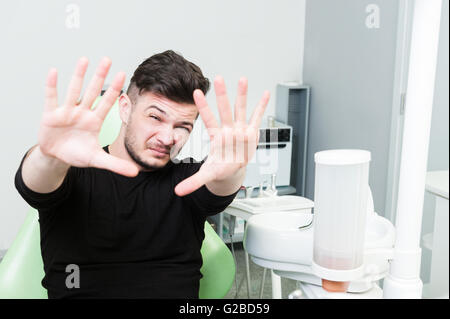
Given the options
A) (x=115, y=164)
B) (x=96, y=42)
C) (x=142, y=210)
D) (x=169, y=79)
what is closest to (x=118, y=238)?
(x=142, y=210)

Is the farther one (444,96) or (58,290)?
(444,96)

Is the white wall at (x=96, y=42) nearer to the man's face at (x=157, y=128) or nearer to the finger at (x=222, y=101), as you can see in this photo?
the man's face at (x=157, y=128)

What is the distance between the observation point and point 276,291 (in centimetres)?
75

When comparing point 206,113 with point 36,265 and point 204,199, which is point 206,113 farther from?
point 36,265

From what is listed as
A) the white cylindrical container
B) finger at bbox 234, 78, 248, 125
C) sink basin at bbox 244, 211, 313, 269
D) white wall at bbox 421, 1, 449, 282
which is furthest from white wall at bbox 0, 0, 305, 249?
the white cylindrical container

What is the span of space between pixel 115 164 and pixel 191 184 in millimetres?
90

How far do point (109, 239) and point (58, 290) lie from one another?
0.48 feet

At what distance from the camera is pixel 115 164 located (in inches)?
21.4

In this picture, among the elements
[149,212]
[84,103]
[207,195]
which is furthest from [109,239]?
[84,103]

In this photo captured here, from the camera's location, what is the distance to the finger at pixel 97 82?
1.71 ft

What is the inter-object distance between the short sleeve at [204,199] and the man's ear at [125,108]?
0.52ft

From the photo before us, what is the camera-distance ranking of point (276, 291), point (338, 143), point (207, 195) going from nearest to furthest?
point (276, 291), point (207, 195), point (338, 143)

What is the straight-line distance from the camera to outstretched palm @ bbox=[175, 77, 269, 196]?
0.54 meters

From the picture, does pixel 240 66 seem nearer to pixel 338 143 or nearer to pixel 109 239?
pixel 338 143
